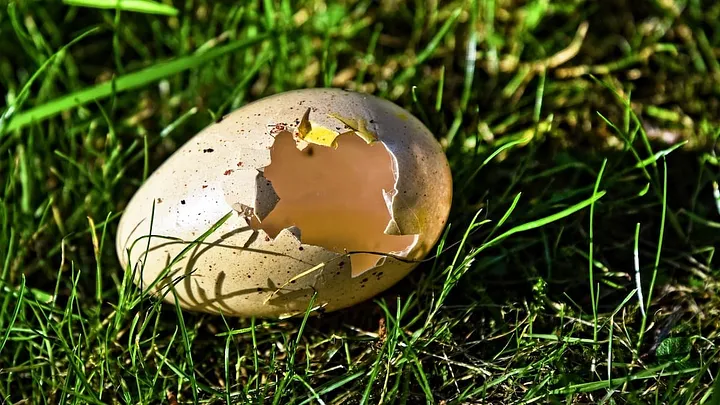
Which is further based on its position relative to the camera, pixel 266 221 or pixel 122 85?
pixel 122 85

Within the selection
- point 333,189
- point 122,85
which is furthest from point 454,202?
point 122,85

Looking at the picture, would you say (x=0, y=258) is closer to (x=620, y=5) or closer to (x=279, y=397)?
(x=279, y=397)

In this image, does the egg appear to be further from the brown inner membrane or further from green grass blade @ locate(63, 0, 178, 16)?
green grass blade @ locate(63, 0, 178, 16)

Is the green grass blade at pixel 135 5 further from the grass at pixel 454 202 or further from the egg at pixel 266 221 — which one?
the egg at pixel 266 221

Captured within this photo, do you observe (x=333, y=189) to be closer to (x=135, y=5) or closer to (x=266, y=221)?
(x=266, y=221)

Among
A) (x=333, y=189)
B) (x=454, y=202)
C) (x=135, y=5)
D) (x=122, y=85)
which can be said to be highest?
(x=135, y=5)

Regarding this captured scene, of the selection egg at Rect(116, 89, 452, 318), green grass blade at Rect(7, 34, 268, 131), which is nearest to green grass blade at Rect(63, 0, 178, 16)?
green grass blade at Rect(7, 34, 268, 131)

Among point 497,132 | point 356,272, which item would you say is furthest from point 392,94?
point 356,272

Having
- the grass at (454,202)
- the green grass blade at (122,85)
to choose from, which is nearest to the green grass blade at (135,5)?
the grass at (454,202)
